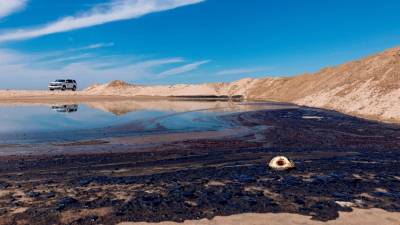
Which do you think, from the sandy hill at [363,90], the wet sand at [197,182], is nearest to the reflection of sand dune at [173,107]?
the sandy hill at [363,90]

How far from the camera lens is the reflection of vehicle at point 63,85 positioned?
94.2m

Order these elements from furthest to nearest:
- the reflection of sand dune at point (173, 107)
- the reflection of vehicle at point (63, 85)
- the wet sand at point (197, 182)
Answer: the reflection of vehicle at point (63, 85), the reflection of sand dune at point (173, 107), the wet sand at point (197, 182)

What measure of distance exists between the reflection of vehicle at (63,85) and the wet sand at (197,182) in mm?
78244

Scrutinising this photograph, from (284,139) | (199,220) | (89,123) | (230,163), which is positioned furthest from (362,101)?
(199,220)

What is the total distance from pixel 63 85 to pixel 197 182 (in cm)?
8891

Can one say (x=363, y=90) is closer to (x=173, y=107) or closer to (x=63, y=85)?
(x=173, y=107)

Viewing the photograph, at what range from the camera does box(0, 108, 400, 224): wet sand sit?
995cm

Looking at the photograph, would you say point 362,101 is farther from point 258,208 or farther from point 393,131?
point 258,208

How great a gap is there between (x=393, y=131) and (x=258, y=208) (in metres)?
18.9

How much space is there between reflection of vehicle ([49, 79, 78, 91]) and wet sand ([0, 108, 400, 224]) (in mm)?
78244

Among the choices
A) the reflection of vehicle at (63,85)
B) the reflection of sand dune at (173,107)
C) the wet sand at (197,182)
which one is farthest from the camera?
the reflection of vehicle at (63,85)

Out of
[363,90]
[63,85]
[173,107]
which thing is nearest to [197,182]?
[363,90]

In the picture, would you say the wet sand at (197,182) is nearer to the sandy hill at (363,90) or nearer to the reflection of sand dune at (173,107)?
the sandy hill at (363,90)

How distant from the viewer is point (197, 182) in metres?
12.8
